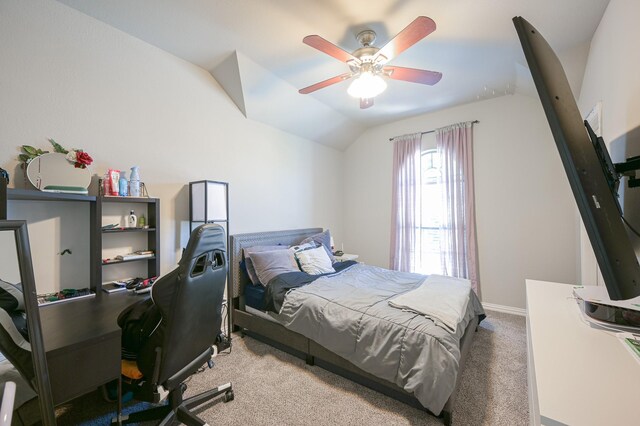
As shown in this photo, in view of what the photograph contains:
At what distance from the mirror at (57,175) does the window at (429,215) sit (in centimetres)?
406

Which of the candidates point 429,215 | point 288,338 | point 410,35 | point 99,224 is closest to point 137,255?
point 99,224

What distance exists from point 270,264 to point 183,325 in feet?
4.85

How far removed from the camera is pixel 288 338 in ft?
7.76

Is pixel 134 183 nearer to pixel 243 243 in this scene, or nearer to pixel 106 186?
pixel 106 186

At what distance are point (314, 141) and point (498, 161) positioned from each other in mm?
2806

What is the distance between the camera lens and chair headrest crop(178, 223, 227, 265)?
4.48 feet

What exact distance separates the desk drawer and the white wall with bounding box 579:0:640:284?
103 inches

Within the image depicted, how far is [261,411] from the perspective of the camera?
1.74 metres

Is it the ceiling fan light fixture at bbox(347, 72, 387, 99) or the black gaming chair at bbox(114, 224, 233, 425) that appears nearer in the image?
the black gaming chair at bbox(114, 224, 233, 425)

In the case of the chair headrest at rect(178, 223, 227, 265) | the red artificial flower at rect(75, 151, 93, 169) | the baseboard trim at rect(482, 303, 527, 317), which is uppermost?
the red artificial flower at rect(75, 151, 93, 169)

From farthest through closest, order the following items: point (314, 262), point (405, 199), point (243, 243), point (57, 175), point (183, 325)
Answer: point (405, 199), point (314, 262), point (243, 243), point (57, 175), point (183, 325)

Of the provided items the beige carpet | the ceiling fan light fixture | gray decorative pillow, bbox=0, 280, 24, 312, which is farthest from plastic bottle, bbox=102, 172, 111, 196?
the ceiling fan light fixture

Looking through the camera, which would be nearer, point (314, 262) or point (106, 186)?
point (106, 186)

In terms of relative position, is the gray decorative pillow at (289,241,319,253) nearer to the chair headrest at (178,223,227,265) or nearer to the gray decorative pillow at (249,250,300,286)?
the gray decorative pillow at (249,250,300,286)
